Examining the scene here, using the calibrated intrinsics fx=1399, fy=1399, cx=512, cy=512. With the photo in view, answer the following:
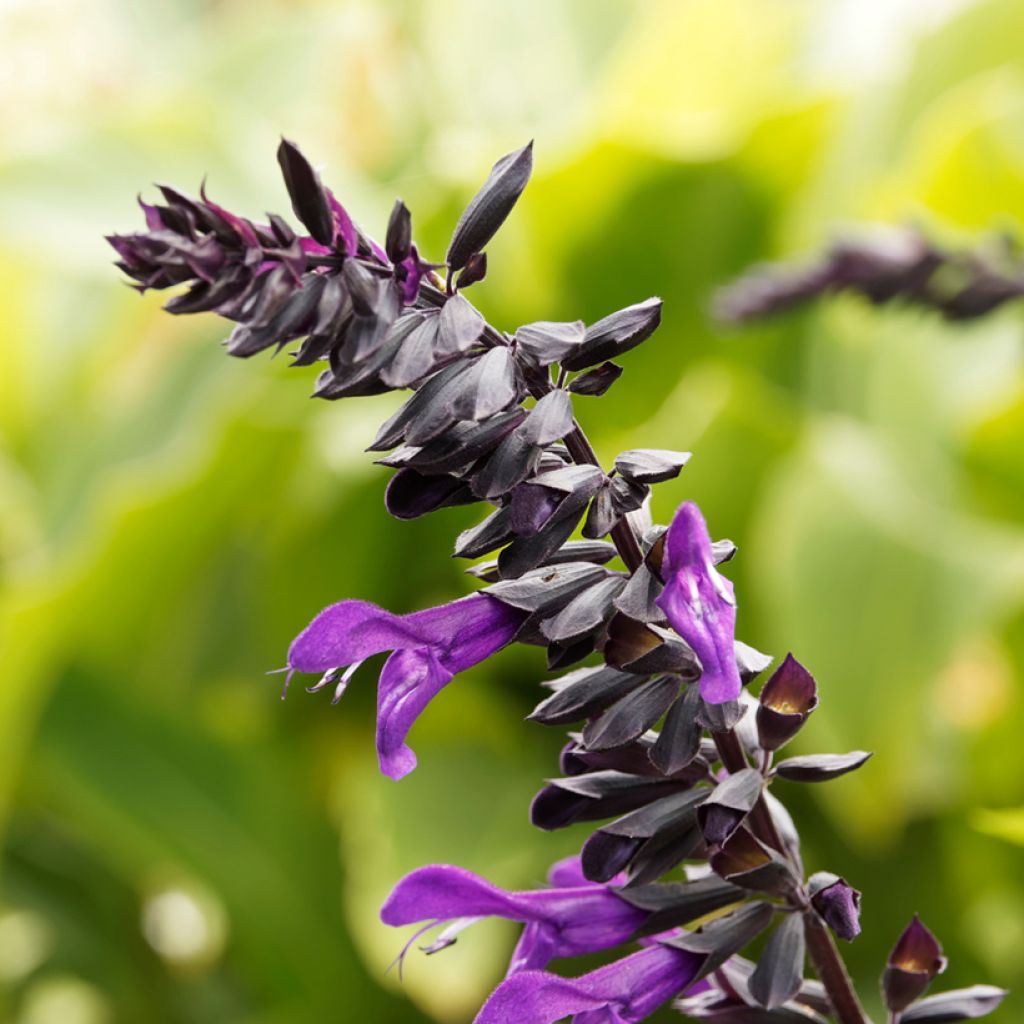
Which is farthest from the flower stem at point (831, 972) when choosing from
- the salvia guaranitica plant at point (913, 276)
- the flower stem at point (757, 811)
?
the salvia guaranitica plant at point (913, 276)

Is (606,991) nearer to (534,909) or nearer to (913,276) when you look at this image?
(534,909)

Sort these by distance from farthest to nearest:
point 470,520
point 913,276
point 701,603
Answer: point 470,520 → point 913,276 → point 701,603

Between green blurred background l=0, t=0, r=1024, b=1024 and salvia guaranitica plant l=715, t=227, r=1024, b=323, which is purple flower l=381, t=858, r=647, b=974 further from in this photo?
green blurred background l=0, t=0, r=1024, b=1024

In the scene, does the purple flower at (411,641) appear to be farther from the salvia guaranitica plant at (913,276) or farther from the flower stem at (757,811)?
the salvia guaranitica plant at (913,276)

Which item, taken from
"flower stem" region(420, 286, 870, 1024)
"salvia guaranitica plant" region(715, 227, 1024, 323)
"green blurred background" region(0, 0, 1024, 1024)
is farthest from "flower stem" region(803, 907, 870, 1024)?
"green blurred background" region(0, 0, 1024, 1024)

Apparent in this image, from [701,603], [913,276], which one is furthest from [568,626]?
[913,276]

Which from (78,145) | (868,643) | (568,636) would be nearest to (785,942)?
(568,636)

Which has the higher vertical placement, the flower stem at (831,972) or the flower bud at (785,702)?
the flower bud at (785,702)
